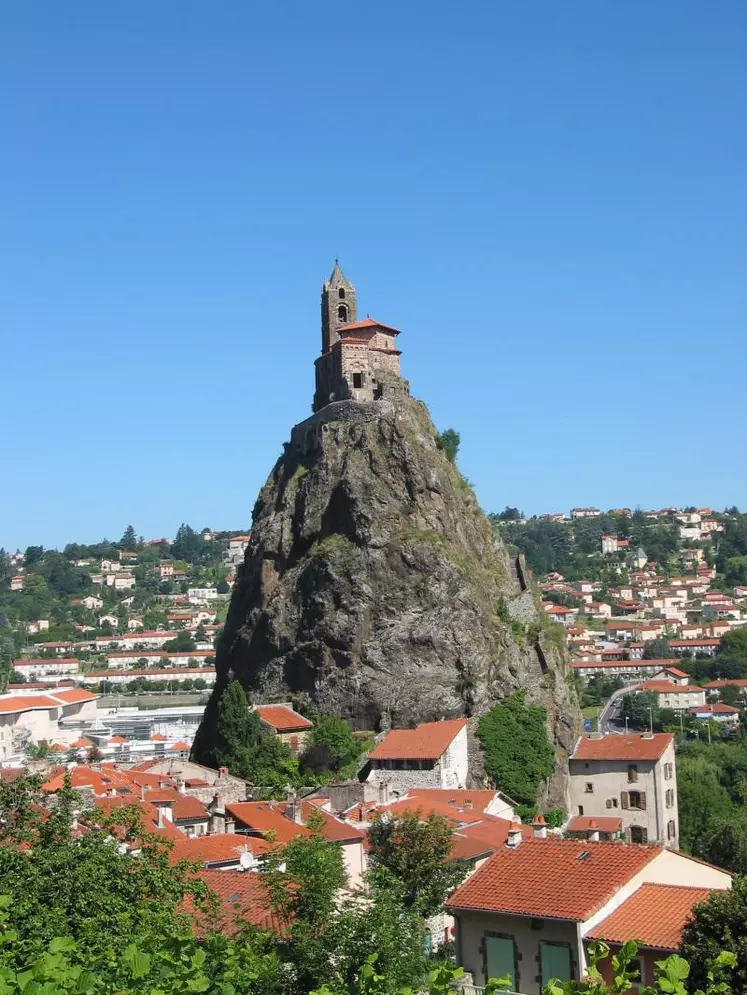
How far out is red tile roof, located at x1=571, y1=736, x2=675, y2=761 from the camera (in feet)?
171

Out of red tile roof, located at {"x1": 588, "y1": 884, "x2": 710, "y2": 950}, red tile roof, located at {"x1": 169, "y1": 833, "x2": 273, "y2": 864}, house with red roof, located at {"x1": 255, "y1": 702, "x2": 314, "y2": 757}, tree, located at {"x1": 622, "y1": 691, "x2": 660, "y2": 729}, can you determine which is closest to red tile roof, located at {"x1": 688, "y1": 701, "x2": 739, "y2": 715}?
tree, located at {"x1": 622, "y1": 691, "x2": 660, "y2": 729}

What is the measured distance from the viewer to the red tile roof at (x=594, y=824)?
50.0 metres

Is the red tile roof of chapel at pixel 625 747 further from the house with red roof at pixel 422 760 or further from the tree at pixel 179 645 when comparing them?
the tree at pixel 179 645

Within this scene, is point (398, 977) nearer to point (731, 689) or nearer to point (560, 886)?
point (560, 886)

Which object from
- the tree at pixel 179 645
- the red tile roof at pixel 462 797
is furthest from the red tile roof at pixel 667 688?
the red tile roof at pixel 462 797

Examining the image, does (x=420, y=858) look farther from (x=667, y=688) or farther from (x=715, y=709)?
(x=667, y=688)

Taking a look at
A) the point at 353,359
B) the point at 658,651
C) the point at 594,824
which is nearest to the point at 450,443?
the point at 353,359

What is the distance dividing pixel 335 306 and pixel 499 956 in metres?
61.3

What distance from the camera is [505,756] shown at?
58.3 meters

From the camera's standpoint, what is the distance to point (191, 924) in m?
20.4

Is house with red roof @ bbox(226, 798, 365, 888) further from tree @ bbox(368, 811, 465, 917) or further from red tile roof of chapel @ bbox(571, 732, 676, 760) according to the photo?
red tile roof of chapel @ bbox(571, 732, 676, 760)

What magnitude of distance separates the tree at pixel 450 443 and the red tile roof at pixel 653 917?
179 ft

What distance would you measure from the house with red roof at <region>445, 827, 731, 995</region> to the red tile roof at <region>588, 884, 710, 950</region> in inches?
1.3

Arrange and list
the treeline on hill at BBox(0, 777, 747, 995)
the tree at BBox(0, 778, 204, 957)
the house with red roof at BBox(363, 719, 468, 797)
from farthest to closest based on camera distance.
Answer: the house with red roof at BBox(363, 719, 468, 797) → the tree at BBox(0, 778, 204, 957) → the treeline on hill at BBox(0, 777, 747, 995)
